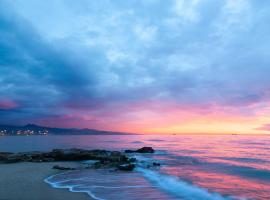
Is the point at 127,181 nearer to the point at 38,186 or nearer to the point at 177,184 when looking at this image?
the point at 177,184

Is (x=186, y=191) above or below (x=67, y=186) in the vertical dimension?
below

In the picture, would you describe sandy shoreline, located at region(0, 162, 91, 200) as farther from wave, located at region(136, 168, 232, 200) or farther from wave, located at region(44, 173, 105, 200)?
wave, located at region(136, 168, 232, 200)

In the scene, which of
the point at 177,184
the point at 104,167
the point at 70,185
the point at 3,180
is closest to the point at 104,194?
the point at 70,185

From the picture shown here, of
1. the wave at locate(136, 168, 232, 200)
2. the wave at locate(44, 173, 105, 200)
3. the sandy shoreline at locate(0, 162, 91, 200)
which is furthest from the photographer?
the wave at locate(136, 168, 232, 200)

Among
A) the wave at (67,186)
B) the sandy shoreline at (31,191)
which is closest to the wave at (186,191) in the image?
the wave at (67,186)

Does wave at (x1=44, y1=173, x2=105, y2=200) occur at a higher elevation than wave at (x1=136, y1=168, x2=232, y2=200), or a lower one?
higher

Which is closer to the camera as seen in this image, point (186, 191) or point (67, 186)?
point (186, 191)

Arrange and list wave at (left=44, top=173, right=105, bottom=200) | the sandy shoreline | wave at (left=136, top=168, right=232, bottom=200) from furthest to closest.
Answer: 1. wave at (left=136, top=168, right=232, bottom=200)
2. wave at (left=44, top=173, right=105, bottom=200)
3. the sandy shoreline

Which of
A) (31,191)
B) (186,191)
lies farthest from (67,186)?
(186,191)

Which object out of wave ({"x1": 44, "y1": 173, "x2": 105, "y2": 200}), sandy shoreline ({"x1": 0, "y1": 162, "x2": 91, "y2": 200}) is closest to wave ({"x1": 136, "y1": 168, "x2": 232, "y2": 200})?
wave ({"x1": 44, "y1": 173, "x2": 105, "y2": 200})

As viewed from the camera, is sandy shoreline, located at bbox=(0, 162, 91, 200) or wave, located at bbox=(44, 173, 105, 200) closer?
sandy shoreline, located at bbox=(0, 162, 91, 200)

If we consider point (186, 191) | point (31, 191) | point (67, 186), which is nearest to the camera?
point (31, 191)

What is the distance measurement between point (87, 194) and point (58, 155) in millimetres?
26260

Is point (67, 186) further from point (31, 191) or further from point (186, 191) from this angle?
point (186, 191)
